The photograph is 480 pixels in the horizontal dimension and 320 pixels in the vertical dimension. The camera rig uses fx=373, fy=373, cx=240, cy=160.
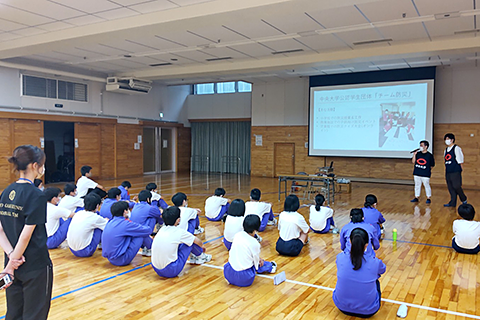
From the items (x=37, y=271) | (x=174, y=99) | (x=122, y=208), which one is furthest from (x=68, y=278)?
(x=174, y=99)

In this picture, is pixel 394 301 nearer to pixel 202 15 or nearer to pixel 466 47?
pixel 202 15

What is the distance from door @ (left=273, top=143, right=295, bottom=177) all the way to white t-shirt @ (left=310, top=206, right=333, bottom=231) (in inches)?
341

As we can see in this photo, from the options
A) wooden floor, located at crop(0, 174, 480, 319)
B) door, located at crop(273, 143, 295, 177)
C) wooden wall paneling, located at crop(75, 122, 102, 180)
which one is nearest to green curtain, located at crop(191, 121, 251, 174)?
door, located at crop(273, 143, 295, 177)

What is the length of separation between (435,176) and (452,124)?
1.72m

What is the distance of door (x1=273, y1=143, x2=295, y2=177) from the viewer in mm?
14516

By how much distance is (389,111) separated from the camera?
12008mm

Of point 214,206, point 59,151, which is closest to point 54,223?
point 214,206

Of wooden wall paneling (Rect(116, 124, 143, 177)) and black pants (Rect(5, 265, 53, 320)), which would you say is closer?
black pants (Rect(5, 265, 53, 320))

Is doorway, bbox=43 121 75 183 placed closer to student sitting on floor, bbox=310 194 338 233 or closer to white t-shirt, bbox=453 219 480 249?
student sitting on floor, bbox=310 194 338 233

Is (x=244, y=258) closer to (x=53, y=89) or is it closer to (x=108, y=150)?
(x=53, y=89)

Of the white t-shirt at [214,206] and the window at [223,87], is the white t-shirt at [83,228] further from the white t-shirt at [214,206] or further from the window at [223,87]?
the window at [223,87]

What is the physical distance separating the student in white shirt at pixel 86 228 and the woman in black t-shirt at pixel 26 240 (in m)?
2.33

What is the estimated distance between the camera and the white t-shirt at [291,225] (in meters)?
4.64

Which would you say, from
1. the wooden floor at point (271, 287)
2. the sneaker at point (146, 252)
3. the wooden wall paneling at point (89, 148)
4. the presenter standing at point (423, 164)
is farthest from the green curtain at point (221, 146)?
the sneaker at point (146, 252)
